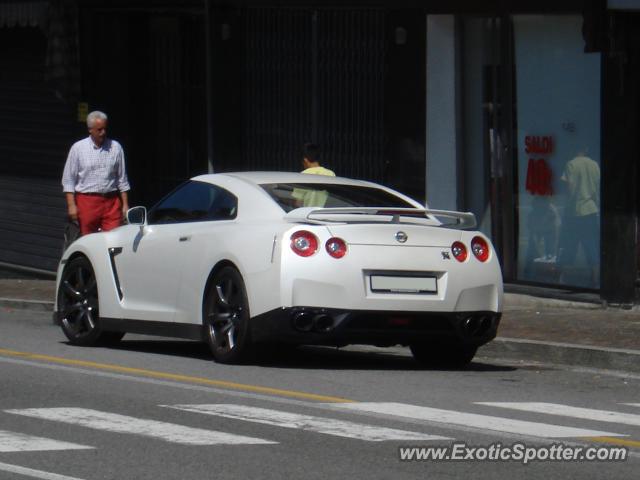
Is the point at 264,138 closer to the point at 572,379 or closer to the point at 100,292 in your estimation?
the point at 100,292

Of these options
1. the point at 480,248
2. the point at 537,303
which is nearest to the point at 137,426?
the point at 480,248

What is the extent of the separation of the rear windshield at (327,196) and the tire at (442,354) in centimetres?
108

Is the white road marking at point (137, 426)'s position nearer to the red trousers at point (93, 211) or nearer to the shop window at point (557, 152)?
the red trousers at point (93, 211)

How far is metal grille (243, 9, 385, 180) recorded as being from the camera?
768 inches

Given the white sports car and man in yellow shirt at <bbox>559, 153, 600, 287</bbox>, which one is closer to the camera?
the white sports car

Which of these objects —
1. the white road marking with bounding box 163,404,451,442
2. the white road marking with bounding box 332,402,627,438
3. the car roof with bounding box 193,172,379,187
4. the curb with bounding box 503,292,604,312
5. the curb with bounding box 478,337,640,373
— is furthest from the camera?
the curb with bounding box 503,292,604,312

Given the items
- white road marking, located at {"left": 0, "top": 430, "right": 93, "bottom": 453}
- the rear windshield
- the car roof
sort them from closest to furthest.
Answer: white road marking, located at {"left": 0, "top": 430, "right": 93, "bottom": 453} < the rear windshield < the car roof

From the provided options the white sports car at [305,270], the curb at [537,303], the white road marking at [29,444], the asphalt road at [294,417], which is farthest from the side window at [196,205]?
the curb at [537,303]

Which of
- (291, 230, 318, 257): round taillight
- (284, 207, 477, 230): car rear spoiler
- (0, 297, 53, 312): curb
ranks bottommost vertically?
(0, 297, 53, 312): curb

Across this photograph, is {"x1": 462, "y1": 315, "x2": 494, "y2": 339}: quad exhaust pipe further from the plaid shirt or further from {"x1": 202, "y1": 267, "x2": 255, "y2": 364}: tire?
the plaid shirt

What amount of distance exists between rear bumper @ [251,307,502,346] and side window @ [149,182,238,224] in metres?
1.16

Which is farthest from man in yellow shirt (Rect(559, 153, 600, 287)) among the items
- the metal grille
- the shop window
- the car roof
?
the car roof

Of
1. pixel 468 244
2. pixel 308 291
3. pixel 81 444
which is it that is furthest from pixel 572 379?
pixel 81 444

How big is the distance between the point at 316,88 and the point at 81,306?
690 centimetres
